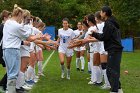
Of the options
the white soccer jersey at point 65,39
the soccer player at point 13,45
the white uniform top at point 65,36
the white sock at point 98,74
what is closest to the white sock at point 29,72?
the white soccer jersey at point 65,39

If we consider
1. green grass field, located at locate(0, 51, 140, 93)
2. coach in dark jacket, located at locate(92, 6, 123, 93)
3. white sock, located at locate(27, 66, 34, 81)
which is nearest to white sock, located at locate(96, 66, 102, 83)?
green grass field, located at locate(0, 51, 140, 93)

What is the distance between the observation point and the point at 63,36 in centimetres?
1503

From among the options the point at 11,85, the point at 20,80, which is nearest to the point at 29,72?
the point at 20,80

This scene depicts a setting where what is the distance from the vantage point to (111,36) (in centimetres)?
1037

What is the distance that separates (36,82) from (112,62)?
440 cm

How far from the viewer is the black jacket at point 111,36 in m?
10.3

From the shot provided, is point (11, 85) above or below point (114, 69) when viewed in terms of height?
below

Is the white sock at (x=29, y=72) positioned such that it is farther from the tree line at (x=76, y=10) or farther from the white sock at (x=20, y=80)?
the tree line at (x=76, y=10)

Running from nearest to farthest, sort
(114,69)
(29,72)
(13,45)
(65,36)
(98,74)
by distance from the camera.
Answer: (13,45)
(114,69)
(29,72)
(98,74)
(65,36)

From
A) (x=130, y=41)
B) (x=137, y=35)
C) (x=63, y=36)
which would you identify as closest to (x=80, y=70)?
(x=63, y=36)

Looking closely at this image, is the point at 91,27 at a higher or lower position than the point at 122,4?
lower

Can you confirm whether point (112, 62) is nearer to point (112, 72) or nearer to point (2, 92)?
point (112, 72)

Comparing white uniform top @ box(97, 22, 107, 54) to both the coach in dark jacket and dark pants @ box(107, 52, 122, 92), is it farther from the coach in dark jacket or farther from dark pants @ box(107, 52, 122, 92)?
dark pants @ box(107, 52, 122, 92)

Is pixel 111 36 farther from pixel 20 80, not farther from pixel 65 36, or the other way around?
pixel 65 36
